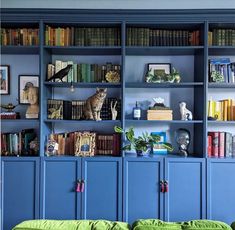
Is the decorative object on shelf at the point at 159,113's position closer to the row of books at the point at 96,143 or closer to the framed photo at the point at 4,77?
the row of books at the point at 96,143

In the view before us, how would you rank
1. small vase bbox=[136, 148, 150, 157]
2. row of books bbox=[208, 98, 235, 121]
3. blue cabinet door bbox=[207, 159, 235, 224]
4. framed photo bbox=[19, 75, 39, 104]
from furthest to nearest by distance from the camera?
framed photo bbox=[19, 75, 39, 104]
row of books bbox=[208, 98, 235, 121]
small vase bbox=[136, 148, 150, 157]
blue cabinet door bbox=[207, 159, 235, 224]

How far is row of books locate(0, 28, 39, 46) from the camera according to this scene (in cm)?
300

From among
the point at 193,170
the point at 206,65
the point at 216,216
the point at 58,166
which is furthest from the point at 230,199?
the point at 58,166

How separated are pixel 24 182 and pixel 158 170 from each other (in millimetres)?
1440

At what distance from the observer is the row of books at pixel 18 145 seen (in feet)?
10.1

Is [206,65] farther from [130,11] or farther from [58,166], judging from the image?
[58,166]

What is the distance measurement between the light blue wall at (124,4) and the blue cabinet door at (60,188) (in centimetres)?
179

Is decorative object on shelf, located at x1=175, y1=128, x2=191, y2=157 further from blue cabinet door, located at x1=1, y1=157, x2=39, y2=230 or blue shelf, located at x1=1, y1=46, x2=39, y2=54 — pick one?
blue shelf, located at x1=1, y1=46, x2=39, y2=54

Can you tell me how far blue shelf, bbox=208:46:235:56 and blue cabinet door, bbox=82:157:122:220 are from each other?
1571 mm

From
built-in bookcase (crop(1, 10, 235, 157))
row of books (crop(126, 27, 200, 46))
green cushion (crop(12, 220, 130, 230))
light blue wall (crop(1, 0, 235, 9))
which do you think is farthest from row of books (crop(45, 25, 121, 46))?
green cushion (crop(12, 220, 130, 230))

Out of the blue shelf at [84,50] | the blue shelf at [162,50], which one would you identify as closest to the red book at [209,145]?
the blue shelf at [162,50]

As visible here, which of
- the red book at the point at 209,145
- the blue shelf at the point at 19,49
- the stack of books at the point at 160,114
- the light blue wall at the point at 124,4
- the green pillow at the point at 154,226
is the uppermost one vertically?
the light blue wall at the point at 124,4

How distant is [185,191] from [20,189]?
5.78 feet

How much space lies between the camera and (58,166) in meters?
2.90
